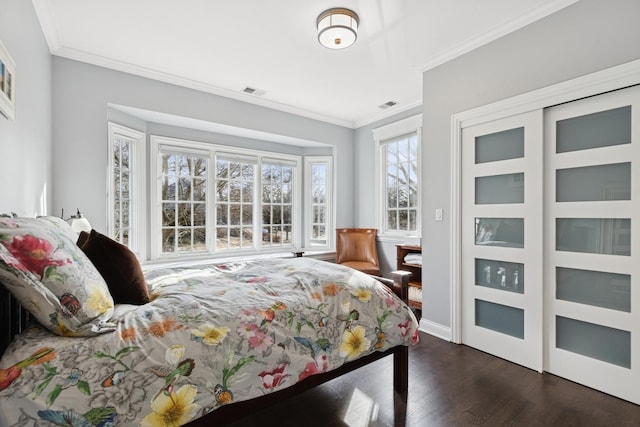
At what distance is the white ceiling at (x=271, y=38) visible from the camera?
218 cm

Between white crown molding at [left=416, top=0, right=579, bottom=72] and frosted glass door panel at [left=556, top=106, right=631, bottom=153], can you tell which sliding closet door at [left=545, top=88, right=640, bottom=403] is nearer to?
frosted glass door panel at [left=556, top=106, right=631, bottom=153]

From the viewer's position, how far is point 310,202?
4.89m

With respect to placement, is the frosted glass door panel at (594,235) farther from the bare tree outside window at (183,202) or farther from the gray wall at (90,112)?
the bare tree outside window at (183,202)

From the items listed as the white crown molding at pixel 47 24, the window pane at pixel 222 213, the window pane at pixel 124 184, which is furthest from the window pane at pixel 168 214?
the white crown molding at pixel 47 24

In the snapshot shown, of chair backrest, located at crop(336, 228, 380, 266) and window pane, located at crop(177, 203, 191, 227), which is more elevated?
window pane, located at crop(177, 203, 191, 227)

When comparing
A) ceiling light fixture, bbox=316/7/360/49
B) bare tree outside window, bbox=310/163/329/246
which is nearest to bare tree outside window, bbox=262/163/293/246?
bare tree outside window, bbox=310/163/329/246

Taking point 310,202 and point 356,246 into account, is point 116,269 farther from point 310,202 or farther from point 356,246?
point 310,202

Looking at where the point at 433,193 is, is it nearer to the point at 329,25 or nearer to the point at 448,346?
the point at 448,346

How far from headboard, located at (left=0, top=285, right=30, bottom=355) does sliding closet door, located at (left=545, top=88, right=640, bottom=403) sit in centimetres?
298

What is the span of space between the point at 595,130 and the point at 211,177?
12.7 feet

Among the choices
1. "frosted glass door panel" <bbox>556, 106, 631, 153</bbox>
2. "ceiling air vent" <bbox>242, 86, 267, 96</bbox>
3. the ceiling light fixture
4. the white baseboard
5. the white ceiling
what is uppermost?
the white ceiling

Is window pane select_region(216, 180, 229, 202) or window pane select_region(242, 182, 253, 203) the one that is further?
window pane select_region(242, 182, 253, 203)

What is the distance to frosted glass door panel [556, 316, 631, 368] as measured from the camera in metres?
1.94

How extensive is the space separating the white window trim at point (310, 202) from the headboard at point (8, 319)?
3795 mm
